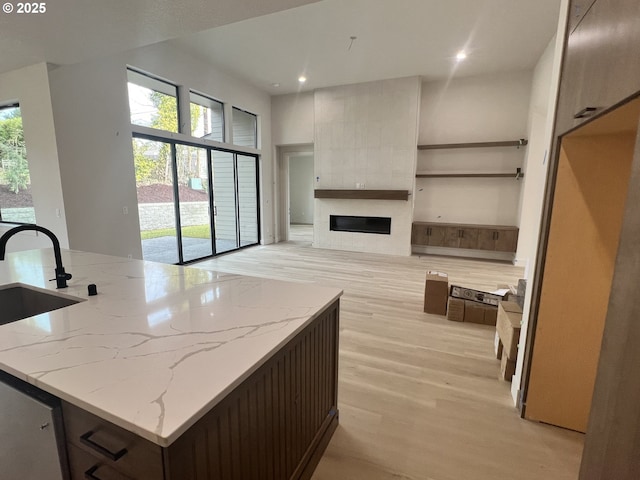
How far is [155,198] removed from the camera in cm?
491

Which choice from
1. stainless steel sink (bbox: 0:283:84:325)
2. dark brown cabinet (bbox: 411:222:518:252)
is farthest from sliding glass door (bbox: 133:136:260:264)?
dark brown cabinet (bbox: 411:222:518:252)

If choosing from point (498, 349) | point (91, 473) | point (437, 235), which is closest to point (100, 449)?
point (91, 473)

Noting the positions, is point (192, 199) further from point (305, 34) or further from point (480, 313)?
point (480, 313)

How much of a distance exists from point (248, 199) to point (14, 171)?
12.8 ft

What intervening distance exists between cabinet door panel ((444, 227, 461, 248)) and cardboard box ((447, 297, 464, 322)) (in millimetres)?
3079

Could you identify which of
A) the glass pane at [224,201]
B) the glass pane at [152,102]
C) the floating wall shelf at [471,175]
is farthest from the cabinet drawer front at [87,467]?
the floating wall shelf at [471,175]

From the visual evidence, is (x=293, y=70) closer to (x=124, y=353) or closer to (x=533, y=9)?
(x=533, y=9)

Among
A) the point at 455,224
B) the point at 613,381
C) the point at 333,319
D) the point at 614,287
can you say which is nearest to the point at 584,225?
the point at 614,287

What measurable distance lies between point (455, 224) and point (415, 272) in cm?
173

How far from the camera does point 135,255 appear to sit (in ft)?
14.8

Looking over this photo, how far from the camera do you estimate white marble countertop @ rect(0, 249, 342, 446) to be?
2.42 feet

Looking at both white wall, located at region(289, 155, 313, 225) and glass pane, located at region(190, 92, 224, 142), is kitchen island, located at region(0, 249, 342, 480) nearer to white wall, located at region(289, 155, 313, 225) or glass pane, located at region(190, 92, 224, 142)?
glass pane, located at region(190, 92, 224, 142)

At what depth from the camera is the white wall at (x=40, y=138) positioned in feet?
11.4

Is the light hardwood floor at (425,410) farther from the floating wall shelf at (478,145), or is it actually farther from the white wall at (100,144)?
the floating wall shelf at (478,145)
